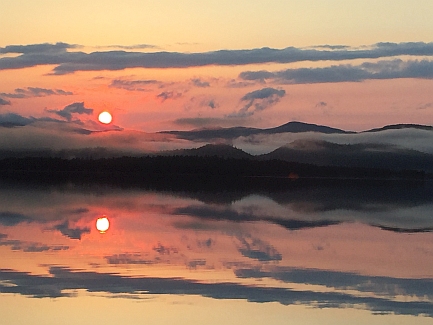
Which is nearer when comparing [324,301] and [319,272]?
[324,301]

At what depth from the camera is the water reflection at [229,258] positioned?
382 inches

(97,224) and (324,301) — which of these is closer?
(324,301)

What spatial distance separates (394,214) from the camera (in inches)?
856

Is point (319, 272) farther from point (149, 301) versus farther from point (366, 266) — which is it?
point (149, 301)

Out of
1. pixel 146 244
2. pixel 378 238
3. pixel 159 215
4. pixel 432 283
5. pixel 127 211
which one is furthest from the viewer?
pixel 127 211

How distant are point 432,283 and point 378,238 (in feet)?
15.6

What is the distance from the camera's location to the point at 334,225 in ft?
58.3

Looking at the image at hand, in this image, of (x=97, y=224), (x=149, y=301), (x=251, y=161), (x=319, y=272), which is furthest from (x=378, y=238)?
(x=251, y=161)

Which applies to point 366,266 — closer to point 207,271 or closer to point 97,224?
point 207,271

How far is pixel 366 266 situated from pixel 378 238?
3475mm

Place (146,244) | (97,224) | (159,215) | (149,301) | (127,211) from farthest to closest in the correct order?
(127,211) < (159,215) < (97,224) < (146,244) < (149,301)

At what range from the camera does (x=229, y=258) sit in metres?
12.5

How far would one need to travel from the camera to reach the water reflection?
970 centimetres

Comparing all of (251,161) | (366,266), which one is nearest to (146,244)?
(366,266)
